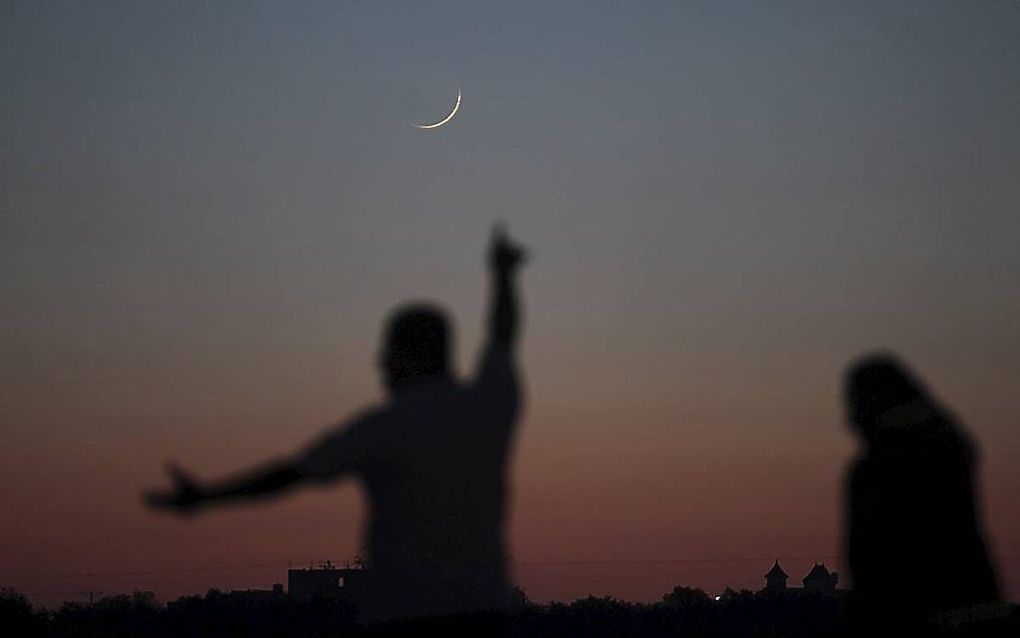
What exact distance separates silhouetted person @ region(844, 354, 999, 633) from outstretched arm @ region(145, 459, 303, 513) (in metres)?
3.08

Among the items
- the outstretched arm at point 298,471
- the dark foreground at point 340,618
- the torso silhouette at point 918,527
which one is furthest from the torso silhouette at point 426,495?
the dark foreground at point 340,618

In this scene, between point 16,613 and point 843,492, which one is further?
point 16,613

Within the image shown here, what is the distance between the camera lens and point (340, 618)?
442 inches

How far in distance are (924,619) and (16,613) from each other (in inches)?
314

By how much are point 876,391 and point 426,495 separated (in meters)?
2.88

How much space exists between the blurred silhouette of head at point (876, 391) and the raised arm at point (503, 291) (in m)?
2.29

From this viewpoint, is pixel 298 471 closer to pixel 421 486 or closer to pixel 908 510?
pixel 421 486

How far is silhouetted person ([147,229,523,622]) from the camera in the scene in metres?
4.39

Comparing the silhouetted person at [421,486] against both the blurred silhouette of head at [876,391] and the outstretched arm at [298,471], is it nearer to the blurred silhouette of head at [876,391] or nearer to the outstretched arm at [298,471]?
the outstretched arm at [298,471]

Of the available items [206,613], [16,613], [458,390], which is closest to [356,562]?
[458,390]

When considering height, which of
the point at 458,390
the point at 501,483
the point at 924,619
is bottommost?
the point at 924,619

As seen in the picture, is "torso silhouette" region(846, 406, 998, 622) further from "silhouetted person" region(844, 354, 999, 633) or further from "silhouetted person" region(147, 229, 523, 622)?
"silhouetted person" region(147, 229, 523, 622)

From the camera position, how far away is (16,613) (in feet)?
37.9

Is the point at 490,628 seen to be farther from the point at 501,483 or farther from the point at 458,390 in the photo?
the point at 458,390
